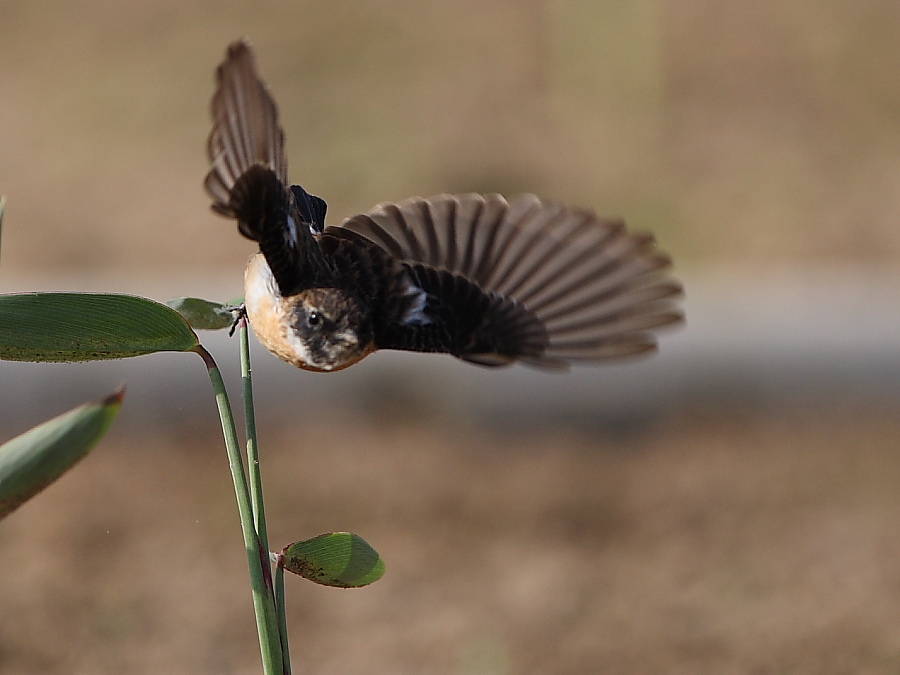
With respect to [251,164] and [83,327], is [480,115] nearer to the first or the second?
[251,164]

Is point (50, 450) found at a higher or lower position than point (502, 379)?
lower

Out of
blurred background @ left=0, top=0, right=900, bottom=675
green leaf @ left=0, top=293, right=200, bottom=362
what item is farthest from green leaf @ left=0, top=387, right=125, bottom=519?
blurred background @ left=0, top=0, right=900, bottom=675

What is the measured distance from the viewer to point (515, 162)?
143 inches

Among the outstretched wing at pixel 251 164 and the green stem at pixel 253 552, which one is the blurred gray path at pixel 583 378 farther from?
the green stem at pixel 253 552

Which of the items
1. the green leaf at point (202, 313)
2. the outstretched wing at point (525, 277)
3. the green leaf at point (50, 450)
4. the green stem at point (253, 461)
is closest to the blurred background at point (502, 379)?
the outstretched wing at point (525, 277)

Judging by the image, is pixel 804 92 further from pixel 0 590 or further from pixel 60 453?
pixel 60 453

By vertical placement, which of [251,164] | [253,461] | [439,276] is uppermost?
[439,276]

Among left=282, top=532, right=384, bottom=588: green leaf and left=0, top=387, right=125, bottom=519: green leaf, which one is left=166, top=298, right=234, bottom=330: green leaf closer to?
left=282, top=532, right=384, bottom=588: green leaf

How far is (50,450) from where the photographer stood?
0.63 m

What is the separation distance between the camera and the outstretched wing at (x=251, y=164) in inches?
40.0

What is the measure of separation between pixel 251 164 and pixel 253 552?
0.40 metres

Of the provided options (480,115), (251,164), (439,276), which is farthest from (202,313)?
(480,115)

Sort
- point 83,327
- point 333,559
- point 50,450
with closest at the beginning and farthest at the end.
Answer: point 50,450
point 83,327
point 333,559

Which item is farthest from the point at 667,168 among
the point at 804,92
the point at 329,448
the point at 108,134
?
the point at 108,134
